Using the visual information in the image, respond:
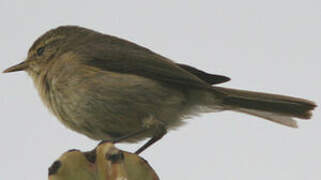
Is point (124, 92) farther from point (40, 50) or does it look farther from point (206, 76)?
point (40, 50)

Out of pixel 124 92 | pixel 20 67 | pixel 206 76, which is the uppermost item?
pixel 206 76

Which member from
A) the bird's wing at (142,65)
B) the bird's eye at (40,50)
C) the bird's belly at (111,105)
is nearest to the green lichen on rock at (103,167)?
the bird's belly at (111,105)

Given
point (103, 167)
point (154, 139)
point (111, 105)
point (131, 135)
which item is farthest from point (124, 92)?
point (103, 167)

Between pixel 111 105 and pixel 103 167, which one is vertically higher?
pixel 103 167

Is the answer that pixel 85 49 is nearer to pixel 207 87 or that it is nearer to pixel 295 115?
pixel 207 87

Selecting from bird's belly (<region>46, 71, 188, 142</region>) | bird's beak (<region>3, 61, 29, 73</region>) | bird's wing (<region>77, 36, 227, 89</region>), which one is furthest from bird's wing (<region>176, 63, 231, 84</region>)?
bird's beak (<region>3, 61, 29, 73</region>)

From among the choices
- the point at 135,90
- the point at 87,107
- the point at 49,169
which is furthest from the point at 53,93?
the point at 49,169

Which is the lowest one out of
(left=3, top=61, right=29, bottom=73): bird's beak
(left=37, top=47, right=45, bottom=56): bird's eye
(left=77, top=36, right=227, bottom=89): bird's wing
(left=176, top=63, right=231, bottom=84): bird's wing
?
(left=3, top=61, right=29, bottom=73): bird's beak

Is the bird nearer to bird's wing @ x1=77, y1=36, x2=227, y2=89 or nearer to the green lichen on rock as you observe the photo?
bird's wing @ x1=77, y1=36, x2=227, y2=89
